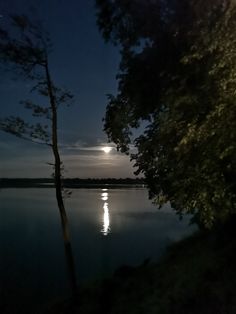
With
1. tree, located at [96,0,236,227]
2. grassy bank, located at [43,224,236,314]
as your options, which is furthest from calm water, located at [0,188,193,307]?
tree, located at [96,0,236,227]

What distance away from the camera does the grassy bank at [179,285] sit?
36.6ft

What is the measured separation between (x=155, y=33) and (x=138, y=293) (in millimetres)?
9352

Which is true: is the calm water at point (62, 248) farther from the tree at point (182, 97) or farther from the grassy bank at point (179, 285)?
the tree at point (182, 97)

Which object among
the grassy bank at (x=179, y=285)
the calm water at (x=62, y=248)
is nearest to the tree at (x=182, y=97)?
the grassy bank at (x=179, y=285)

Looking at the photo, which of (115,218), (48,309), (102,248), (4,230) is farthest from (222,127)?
(115,218)

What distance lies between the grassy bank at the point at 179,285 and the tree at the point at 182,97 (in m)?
2.25

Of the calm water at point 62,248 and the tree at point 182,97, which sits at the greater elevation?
the tree at point 182,97

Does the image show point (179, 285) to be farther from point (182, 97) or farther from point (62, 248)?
point (62, 248)

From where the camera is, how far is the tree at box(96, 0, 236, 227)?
8.42 m

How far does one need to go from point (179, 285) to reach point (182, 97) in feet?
21.4

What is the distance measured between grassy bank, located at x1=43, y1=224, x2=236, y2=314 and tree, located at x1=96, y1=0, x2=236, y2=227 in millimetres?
2254

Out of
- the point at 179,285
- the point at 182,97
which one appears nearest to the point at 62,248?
the point at 179,285

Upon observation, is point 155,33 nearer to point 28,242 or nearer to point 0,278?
point 0,278

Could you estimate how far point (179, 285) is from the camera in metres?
13.1
